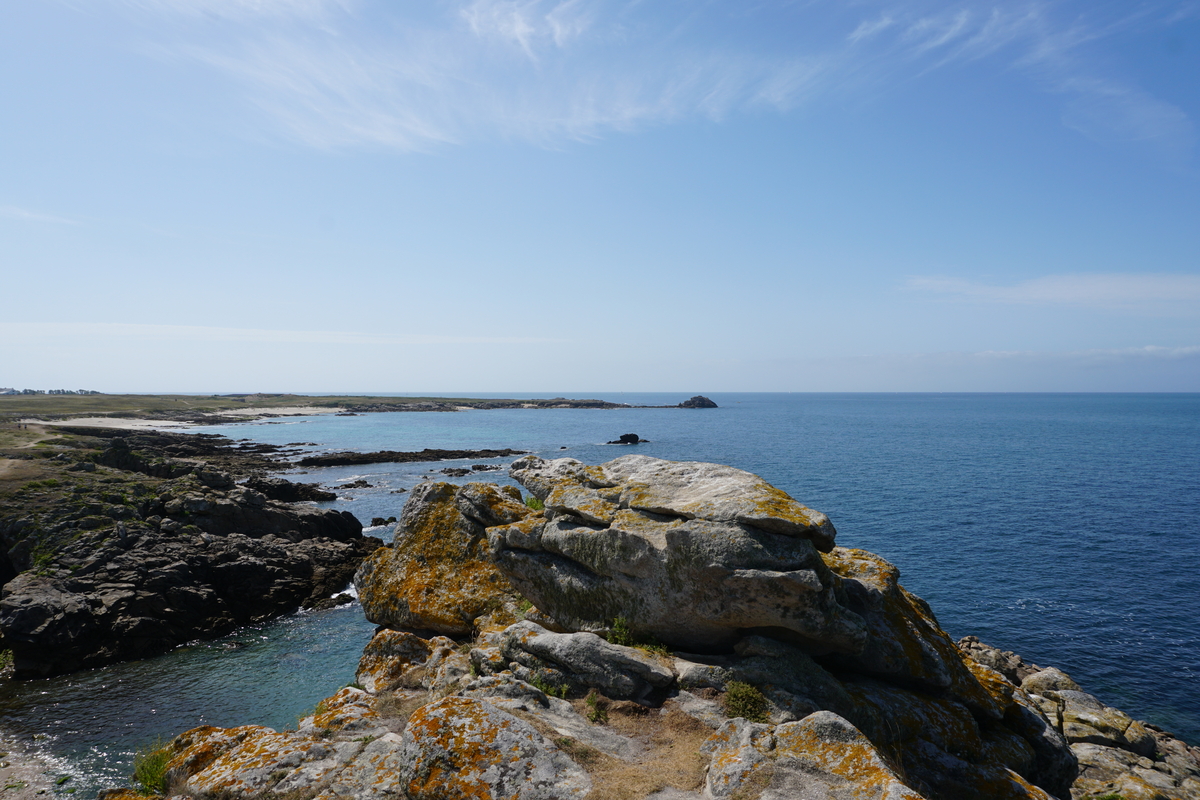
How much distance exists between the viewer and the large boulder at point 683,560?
11766 millimetres

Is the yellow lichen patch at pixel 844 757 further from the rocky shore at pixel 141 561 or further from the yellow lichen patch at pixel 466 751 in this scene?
the rocky shore at pixel 141 561

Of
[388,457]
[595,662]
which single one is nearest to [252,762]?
[595,662]

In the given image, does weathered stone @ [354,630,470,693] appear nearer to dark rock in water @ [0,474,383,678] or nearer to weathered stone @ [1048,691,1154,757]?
dark rock in water @ [0,474,383,678]

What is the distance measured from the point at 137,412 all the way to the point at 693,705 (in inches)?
7834

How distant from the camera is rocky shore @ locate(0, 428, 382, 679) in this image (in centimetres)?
2620

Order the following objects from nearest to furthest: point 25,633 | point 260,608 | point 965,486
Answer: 1. point 25,633
2. point 260,608
3. point 965,486

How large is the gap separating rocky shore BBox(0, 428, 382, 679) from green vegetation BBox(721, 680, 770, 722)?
28.4 meters

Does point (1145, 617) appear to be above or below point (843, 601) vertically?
below

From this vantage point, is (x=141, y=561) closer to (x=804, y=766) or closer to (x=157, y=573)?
(x=157, y=573)

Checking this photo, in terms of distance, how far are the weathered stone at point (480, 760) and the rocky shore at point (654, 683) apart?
0.09 ft

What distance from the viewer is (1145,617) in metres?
32.7

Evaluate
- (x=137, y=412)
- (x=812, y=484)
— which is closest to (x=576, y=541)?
(x=812, y=484)

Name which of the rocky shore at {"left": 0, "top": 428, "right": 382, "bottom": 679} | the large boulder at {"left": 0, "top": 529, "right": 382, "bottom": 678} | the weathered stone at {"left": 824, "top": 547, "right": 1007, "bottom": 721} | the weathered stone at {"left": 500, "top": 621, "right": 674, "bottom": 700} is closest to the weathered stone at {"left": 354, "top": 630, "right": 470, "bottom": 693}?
the weathered stone at {"left": 500, "top": 621, "right": 674, "bottom": 700}

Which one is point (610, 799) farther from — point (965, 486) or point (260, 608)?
point (965, 486)
